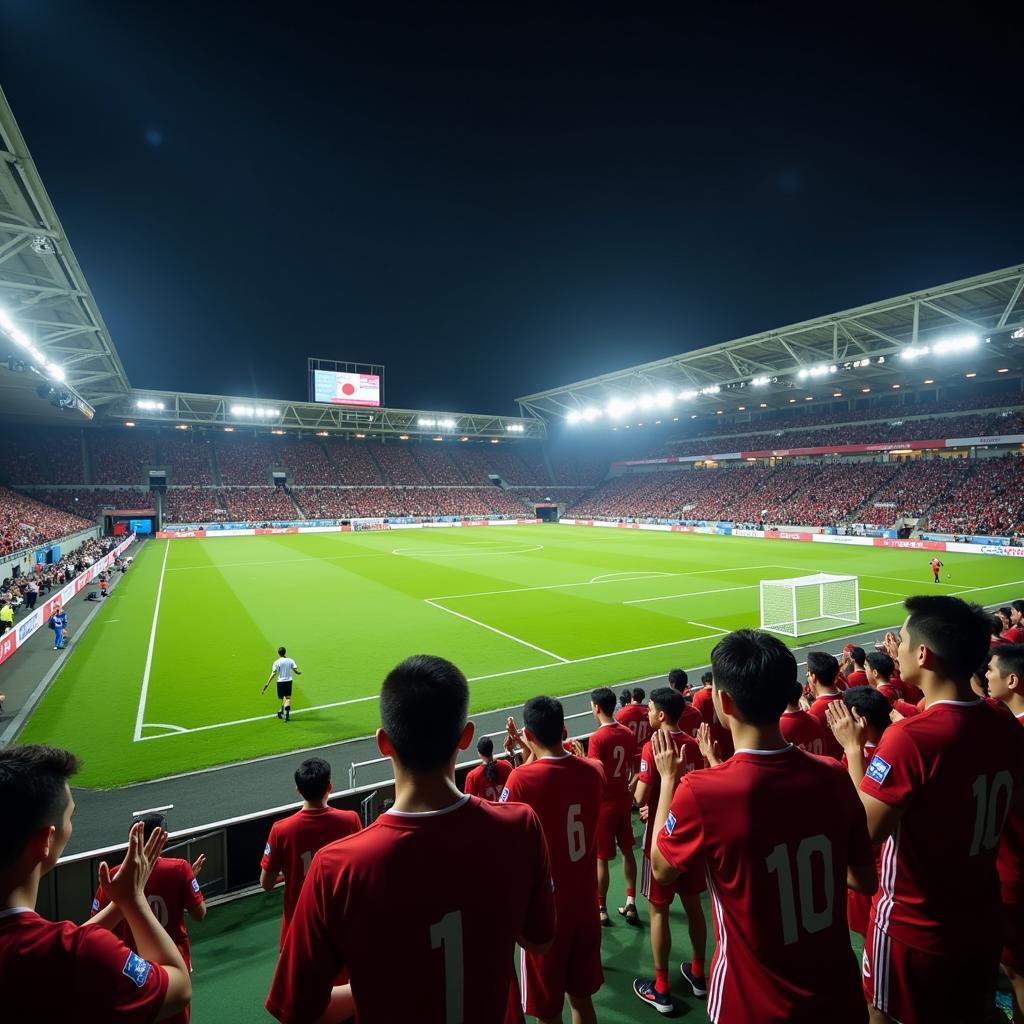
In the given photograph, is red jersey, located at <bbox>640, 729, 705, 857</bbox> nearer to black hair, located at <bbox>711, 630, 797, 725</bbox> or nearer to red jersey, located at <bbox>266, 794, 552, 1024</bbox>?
black hair, located at <bbox>711, 630, 797, 725</bbox>

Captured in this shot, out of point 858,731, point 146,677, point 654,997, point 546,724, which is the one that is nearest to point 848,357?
point 146,677

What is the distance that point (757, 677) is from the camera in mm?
2342

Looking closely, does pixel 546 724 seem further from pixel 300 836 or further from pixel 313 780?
pixel 300 836

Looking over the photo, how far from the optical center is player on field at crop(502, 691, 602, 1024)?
3.28 metres

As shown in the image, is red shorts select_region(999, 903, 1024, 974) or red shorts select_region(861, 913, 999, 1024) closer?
red shorts select_region(861, 913, 999, 1024)

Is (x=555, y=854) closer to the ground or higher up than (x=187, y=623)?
higher up

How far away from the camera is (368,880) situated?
1705mm

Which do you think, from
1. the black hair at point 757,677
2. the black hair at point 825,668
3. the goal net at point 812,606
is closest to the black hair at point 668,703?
the black hair at point 825,668

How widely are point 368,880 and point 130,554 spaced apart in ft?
144

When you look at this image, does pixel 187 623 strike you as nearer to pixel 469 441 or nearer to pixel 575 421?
pixel 575 421

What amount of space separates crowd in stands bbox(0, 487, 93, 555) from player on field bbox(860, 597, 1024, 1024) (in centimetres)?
3289

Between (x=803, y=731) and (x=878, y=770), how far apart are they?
7.43 ft

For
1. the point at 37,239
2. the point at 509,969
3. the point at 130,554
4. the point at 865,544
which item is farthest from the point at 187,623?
the point at 865,544

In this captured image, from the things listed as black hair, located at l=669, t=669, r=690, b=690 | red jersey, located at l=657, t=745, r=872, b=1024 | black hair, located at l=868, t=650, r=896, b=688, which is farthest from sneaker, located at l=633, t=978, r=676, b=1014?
black hair, located at l=868, t=650, r=896, b=688
